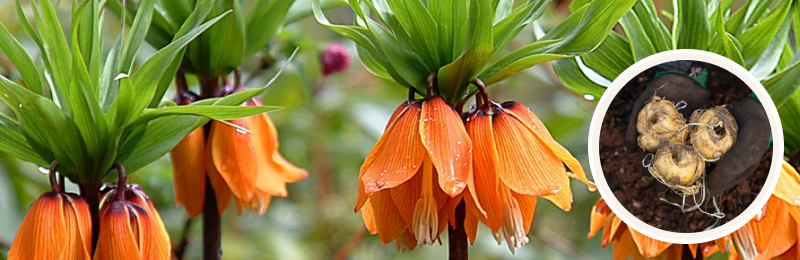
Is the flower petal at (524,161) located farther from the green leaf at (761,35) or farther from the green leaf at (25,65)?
the green leaf at (25,65)

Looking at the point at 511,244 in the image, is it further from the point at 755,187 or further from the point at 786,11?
the point at 786,11

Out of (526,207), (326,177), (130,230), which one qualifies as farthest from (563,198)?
(326,177)

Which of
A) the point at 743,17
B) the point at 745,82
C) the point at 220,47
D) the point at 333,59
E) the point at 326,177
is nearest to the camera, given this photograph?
the point at 745,82

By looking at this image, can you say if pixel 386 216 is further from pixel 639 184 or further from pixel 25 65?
pixel 25 65

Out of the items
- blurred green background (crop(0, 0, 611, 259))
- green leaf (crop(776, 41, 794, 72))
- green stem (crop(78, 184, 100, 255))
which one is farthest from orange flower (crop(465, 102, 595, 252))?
blurred green background (crop(0, 0, 611, 259))

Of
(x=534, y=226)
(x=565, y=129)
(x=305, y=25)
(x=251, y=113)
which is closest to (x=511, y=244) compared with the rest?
(x=251, y=113)
